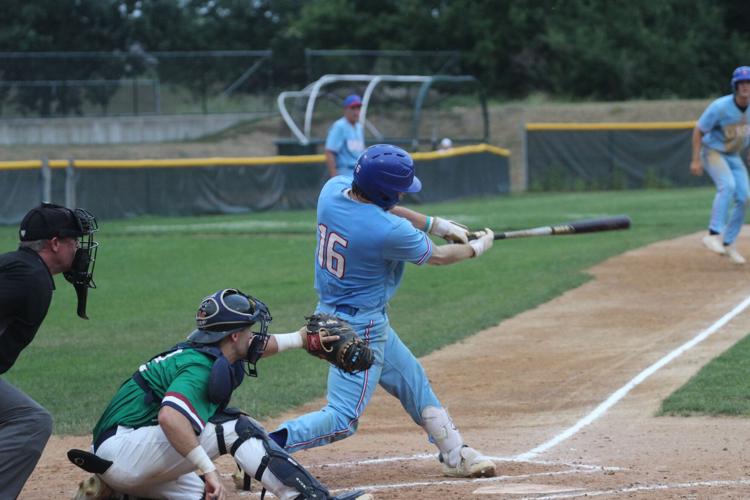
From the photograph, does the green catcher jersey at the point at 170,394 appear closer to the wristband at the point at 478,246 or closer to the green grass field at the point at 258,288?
the wristband at the point at 478,246

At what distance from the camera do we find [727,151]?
1338 cm

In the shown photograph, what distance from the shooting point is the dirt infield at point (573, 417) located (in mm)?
6031

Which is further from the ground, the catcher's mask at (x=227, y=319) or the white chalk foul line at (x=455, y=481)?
the catcher's mask at (x=227, y=319)

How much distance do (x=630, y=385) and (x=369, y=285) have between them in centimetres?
325

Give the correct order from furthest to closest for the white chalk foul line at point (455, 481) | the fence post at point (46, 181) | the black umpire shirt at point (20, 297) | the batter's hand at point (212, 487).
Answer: the fence post at point (46, 181), the white chalk foul line at point (455, 481), the black umpire shirt at point (20, 297), the batter's hand at point (212, 487)

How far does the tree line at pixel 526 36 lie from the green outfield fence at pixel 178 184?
17505 mm

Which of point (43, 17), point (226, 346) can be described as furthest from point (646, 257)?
point (43, 17)

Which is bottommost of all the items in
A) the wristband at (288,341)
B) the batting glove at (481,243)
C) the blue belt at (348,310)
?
the blue belt at (348,310)

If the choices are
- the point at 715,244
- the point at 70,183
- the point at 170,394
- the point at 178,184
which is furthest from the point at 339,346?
the point at 178,184

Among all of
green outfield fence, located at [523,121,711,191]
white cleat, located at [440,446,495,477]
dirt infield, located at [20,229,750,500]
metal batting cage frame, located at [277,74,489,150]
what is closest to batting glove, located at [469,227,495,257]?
white cleat, located at [440,446,495,477]

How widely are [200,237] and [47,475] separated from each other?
1356 centimetres

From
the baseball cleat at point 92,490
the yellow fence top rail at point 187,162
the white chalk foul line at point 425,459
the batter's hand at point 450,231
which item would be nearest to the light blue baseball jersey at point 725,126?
the batter's hand at point 450,231

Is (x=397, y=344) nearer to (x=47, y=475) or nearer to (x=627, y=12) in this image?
(x=47, y=475)

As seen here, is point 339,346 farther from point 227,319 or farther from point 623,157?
point 623,157
